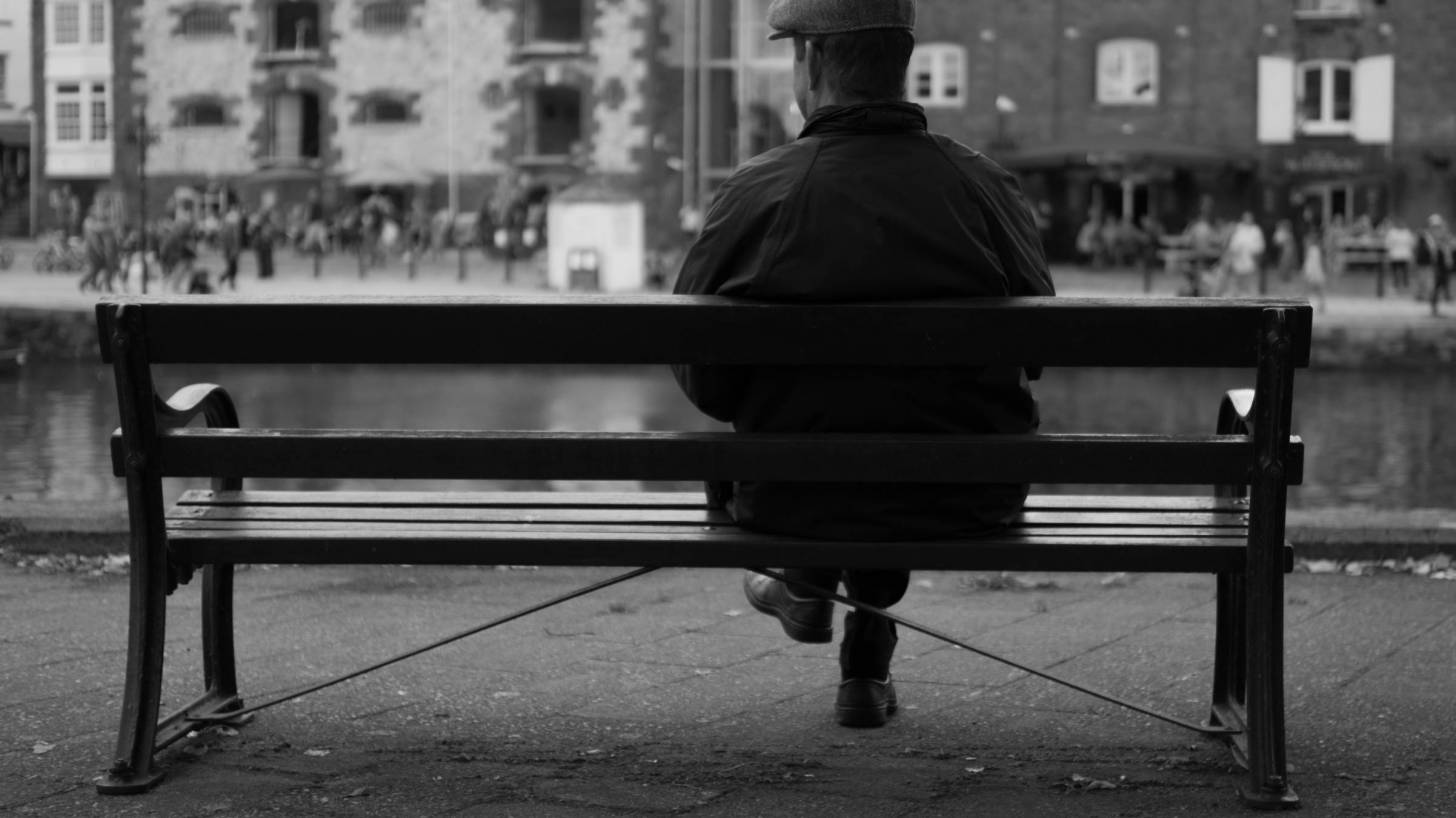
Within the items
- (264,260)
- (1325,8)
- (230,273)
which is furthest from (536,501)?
(1325,8)

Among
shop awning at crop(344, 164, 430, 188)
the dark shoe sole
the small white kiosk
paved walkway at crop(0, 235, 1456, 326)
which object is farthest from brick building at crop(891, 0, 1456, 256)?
the dark shoe sole

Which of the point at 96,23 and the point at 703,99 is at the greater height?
the point at 96,23

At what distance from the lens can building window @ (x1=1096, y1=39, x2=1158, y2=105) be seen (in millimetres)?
47188

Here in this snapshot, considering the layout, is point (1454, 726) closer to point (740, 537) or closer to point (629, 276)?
point (740, 537)

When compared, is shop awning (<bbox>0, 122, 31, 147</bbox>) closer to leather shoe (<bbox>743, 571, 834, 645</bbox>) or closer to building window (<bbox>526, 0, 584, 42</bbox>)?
building window (<bbox>526, 0, 584, 42</bbox>)

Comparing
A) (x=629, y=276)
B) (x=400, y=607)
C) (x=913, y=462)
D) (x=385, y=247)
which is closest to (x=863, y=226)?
(x=913, y=462)

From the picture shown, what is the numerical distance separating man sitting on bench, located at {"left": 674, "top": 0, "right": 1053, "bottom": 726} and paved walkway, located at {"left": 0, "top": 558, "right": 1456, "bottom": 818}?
0.47 meters

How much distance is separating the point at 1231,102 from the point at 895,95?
147 ft

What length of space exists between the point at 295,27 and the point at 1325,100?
25.7m

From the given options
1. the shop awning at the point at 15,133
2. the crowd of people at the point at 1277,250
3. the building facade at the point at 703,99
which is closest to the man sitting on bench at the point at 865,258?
the crowd of people at the point at 1277,250

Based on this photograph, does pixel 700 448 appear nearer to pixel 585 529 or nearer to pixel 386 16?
pixel 585 529

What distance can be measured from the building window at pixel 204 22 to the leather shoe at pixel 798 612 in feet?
172

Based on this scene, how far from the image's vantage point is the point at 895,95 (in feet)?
12.4

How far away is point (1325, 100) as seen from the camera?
47.5 m
